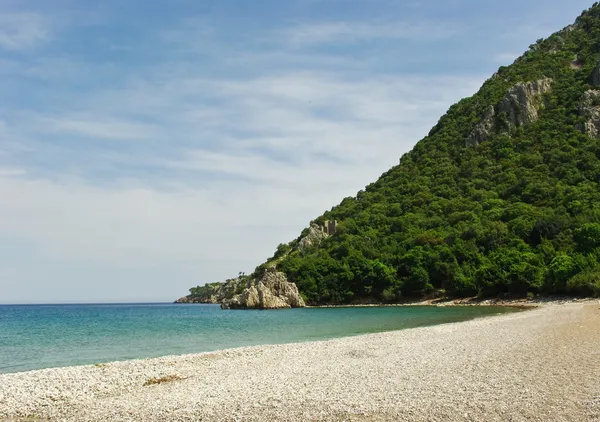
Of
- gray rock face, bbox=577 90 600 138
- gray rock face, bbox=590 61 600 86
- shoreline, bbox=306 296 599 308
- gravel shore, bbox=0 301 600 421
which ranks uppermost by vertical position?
gray rock face, bbox=590 61 600 86

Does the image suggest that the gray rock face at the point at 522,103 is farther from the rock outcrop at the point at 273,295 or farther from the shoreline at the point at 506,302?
the rock outcrop at the point at 273,295

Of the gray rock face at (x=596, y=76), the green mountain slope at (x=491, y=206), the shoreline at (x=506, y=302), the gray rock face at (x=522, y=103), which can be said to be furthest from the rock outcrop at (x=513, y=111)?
the shoreline at (x=506, y=302)

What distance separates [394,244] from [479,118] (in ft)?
142

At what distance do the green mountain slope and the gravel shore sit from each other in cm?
5252

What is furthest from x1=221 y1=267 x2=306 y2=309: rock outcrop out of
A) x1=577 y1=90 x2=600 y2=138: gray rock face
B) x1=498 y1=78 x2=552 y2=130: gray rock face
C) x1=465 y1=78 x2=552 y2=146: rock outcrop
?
x1=577 y1=90 x2=600 y2=138: gray rock face

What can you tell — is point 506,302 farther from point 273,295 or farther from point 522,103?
point 522,103

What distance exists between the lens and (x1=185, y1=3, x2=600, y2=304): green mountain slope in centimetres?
8012

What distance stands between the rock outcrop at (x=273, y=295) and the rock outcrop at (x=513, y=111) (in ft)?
184

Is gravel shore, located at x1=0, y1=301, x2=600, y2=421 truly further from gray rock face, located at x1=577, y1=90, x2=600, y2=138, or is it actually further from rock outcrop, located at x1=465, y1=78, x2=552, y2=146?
rock outcrop, located at x1=465, y1=78, x2=552, y2=146

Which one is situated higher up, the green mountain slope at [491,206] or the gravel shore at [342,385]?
the green mountain slope at [491,206]

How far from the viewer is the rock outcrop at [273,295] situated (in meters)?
99.5

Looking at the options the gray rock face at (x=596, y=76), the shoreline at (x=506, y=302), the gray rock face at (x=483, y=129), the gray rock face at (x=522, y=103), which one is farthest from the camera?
the gray rock face at (x=483, y=129)

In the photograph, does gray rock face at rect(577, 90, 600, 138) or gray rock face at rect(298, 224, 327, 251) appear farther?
gray rock face at rect(298, 224, 327, 251)

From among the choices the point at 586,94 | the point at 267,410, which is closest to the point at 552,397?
the point at 267,410
